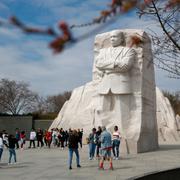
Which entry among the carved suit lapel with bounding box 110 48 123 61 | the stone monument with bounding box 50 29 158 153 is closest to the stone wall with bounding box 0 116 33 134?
the stone monument with bounding box 50 29 158 153

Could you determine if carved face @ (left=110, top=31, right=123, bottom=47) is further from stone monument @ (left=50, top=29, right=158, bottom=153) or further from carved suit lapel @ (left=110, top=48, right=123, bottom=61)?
carved suit lapel @ (left=110, top=48, right=123, bottom=61)

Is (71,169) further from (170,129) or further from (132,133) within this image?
(170,129)

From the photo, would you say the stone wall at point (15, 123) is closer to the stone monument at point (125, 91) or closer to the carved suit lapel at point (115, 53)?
the stone monument at point (125, 91)

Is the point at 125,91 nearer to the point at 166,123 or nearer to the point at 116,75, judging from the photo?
the point at 116,75

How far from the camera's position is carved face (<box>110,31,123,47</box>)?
1984 centimetres

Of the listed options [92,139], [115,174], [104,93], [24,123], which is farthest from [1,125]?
[115,174]

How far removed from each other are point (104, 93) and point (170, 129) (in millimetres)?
14803

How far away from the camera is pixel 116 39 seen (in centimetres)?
1989

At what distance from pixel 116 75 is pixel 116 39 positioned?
76.8 inches

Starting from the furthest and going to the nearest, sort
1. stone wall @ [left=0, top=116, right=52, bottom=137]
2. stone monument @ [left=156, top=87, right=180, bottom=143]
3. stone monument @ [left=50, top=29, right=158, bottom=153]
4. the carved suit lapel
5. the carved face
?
stone wall @ [left=0, top=116, right=52, bottom=137] < stone monument @ [left=156, top=87, right=180, bottom=143] < the carved face < the carved suit lapel < stone monument @ [left=50, top=29, right=158, bottom=153]

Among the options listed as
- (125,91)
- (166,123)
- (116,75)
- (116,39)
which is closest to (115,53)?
(116,39)

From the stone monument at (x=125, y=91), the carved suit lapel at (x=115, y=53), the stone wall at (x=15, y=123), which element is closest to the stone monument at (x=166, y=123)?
the stone monument at (x=125, y=91)

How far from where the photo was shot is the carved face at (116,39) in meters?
19.8

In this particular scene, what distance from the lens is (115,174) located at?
11258 mm
